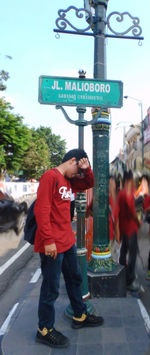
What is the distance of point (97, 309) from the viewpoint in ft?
9.63

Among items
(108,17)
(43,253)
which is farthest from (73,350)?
(108,17)

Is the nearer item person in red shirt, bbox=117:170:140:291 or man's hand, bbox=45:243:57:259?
man's hand, bbox=45:243:57:259

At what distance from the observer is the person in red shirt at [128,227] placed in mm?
2719

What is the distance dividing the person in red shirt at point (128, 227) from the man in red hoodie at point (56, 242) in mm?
457

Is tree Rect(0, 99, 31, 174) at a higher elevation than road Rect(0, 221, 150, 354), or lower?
higher

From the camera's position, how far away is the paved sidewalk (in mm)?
2227

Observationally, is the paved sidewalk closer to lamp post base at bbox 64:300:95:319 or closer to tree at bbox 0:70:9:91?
lamp post base at bbox 64:300:95:319

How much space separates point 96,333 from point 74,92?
2.29 metres

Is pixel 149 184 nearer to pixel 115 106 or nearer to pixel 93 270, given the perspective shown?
pixel 115 106

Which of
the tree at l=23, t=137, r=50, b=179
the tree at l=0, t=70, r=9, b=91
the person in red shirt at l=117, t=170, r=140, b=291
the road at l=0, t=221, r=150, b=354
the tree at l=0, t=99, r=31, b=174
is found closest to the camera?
the person in red shirt at l=117, t=170, r=140, b=291

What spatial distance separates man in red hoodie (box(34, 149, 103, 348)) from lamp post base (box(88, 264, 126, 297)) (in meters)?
0.64

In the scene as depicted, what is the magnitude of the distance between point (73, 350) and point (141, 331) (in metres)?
0.66

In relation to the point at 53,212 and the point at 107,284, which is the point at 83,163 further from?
the point at 107,284

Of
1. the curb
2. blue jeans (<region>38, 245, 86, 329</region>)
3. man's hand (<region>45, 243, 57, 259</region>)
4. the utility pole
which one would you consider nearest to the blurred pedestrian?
the utility pole
